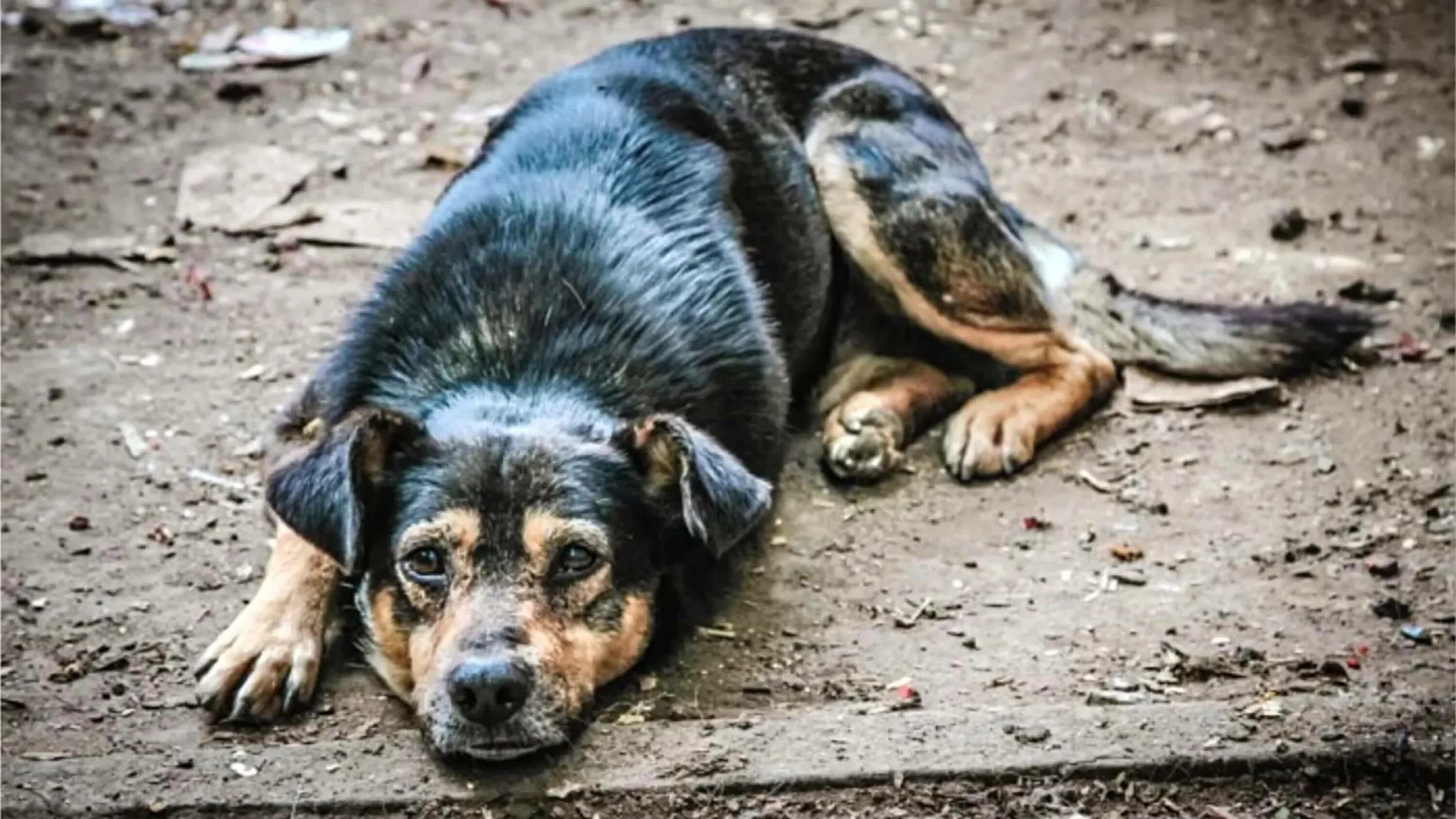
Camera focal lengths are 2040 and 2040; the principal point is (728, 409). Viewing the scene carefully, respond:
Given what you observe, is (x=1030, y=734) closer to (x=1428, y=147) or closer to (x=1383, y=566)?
(x=1383, y=566)

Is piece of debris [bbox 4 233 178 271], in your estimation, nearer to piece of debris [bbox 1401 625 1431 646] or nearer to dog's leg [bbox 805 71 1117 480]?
dog's leg [bbox 805 71 1117 480]

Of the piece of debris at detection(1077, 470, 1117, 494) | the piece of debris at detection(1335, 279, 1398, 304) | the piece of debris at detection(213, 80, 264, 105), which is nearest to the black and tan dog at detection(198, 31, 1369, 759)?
the piece of debris at detection(1077, 470, 1117, 494)

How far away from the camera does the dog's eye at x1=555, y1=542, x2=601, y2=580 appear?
4.37 metres

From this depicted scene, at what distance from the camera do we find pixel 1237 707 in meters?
4.41

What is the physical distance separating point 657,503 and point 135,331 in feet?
7.84

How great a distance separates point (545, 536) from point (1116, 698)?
132cm

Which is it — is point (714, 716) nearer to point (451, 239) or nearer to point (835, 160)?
point (451, 239)

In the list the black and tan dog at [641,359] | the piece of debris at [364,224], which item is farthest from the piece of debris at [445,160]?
the black and tan dog at [641,359]

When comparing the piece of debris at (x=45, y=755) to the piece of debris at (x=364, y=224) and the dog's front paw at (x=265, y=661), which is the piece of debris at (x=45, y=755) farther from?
the piece of debris at (x=364, y=224)

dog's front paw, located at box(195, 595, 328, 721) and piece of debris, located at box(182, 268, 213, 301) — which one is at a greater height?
dog's front paw, located at box(195, 595, 328, 721)

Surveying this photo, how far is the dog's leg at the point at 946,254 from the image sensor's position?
5.85 metres

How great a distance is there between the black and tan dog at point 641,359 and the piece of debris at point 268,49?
2479 millimetres

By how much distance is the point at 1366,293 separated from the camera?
6422 mm

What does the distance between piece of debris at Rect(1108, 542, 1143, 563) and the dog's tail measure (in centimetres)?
94
